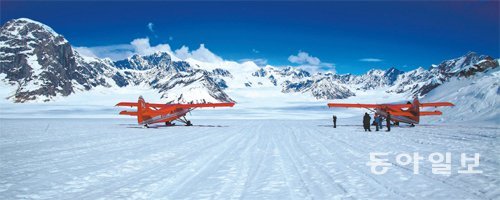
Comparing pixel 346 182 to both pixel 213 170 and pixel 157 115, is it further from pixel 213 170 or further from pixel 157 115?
pixel 157 115

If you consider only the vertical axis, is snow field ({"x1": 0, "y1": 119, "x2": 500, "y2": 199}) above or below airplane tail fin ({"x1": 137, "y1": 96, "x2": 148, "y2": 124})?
below

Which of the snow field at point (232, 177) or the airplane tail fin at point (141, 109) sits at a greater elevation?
the airplane tail fin at point (141, 109)

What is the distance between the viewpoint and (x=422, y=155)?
454 inches

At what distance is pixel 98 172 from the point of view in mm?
8977

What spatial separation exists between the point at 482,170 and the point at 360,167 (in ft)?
9.84

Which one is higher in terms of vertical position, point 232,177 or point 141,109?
point 141,109

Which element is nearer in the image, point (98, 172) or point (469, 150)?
point (98, 172)

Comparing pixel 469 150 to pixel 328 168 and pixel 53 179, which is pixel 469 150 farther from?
pixel 53 179

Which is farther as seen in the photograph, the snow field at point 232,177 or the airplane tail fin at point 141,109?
the airplane tail fin at point 141,109

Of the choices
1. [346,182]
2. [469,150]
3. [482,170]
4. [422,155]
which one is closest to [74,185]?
[346,182]

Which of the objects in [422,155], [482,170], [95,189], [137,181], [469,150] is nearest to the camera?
[95,189]

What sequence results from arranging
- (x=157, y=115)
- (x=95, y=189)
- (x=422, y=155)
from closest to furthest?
(x=95, y=189)
(x=422, y=155)
(x=157, y=115)

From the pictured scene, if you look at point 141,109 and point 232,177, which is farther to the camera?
point 141,109

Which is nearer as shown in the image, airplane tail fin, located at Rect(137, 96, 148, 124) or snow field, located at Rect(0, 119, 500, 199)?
snow field, located at Rect(0, 119, 500, 199)
